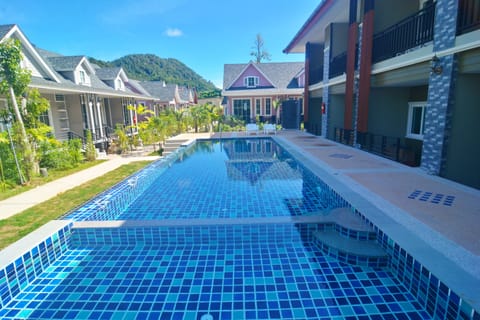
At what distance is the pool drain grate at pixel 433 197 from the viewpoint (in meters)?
4.86

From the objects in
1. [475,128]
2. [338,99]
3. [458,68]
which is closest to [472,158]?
[475,128]

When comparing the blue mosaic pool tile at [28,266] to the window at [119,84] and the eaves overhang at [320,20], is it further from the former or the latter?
the window at [119,84]

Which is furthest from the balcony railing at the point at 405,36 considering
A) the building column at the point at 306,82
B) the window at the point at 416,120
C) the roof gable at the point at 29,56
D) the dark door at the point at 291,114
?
the roof gable at the point at 29,56

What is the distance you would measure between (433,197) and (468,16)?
13.5ft

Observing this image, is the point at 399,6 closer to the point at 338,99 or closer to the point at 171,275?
the point at 338,99

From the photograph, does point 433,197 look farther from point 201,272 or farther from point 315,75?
point 315,75

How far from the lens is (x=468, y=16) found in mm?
5770

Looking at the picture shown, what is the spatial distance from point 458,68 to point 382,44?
441 cm

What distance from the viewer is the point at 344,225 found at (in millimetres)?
4219

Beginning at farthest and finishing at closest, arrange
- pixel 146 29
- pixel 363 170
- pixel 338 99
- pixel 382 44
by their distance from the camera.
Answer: pixel 146 29, pixel 338 99, pixel 382 44, pixel 363 170

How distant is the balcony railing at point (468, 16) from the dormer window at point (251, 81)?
23.0 meters

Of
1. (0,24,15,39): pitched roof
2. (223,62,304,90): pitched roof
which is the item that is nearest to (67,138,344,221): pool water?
(0,24,15,39): pitched roof

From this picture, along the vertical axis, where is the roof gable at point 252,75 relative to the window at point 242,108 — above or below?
above

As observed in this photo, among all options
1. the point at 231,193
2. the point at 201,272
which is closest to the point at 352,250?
the point at 201,272
